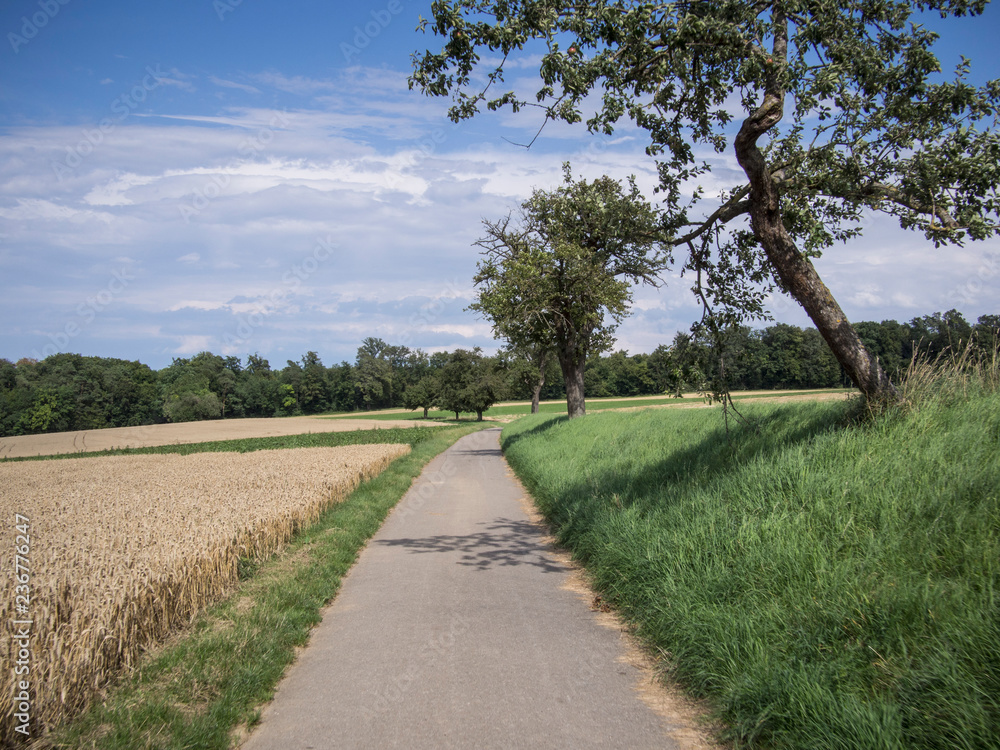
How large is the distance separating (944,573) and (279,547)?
27.2 ft

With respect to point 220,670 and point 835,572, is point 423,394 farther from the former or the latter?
point 835,572

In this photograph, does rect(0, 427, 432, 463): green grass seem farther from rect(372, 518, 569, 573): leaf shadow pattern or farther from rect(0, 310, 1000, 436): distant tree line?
rect(372, 518, 569, 573): leaf shadow pattern

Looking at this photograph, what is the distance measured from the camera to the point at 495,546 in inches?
375

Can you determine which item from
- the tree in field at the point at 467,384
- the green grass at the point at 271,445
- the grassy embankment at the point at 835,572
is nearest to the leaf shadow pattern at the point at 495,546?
the grassy embankment at the point at 835,572

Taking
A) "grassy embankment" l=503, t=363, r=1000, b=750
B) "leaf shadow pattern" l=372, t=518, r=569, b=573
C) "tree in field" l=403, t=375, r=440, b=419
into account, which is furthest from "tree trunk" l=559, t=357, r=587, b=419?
"tree in field" l=403, t=375, r=440, b=419

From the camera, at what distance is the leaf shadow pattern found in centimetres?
843

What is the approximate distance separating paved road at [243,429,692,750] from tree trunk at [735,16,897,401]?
4.30 m

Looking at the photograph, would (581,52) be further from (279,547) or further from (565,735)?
(279,547)

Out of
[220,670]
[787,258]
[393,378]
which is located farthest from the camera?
[393,378]

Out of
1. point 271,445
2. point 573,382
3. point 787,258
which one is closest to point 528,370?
point 271,445

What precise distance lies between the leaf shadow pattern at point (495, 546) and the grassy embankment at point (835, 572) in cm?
89

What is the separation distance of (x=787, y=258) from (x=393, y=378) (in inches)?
4951

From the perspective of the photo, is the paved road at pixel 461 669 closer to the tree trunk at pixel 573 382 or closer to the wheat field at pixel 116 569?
the wheat field at pixel 116 569

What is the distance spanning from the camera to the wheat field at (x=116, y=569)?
12.8ft
